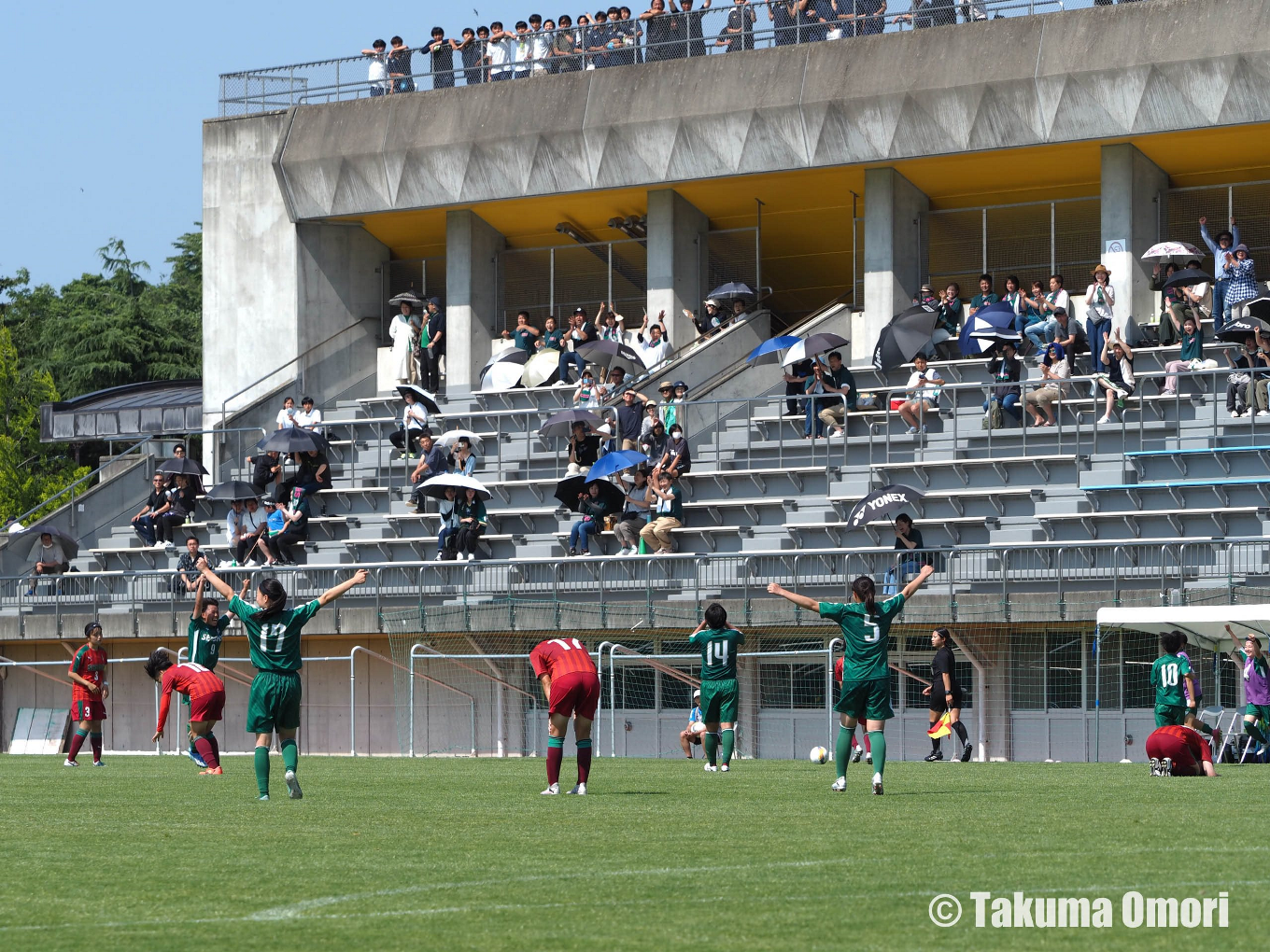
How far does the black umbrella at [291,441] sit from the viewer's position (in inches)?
1464

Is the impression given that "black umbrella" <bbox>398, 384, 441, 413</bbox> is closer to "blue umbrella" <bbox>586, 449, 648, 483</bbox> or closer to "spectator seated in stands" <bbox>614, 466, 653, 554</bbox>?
"spectator seated in stands" <bbox>614, 466, 653, 554</bbox>

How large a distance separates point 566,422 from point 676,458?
9.69ft

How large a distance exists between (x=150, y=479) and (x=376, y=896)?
34.6 meters

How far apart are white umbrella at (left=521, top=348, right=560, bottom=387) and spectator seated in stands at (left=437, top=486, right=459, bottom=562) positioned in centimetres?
653

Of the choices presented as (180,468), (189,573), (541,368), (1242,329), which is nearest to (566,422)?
(541,368)

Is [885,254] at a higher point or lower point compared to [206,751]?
higher

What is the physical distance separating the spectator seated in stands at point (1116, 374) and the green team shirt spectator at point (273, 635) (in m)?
18.5

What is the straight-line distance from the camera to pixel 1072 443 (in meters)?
31.8

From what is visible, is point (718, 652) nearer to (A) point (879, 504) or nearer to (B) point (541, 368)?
(A) point (879, 504)

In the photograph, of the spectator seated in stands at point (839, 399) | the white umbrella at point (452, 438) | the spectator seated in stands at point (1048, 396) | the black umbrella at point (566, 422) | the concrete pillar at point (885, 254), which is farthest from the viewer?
the concrete pillar at point (885, 254)

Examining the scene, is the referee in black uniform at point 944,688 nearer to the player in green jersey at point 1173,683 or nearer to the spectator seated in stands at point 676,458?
the player in green jersey at point 1173,683

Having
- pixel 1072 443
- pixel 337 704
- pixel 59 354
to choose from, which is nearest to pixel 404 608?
pixel 337 704

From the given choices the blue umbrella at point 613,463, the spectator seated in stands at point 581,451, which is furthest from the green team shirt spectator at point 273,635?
the spectator seated in stands at point 581,451

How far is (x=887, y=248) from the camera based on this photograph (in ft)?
130
